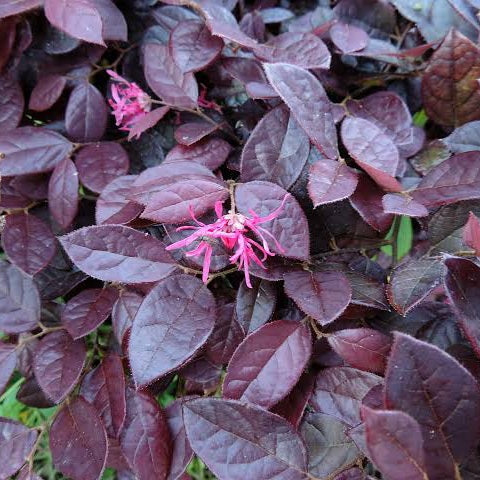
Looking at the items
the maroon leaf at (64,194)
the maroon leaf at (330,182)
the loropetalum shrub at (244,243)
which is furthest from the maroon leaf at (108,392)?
the maroon leaf at (330,182)

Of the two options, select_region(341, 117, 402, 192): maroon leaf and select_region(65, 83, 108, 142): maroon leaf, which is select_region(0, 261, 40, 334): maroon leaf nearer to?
select_region(65, 83, 108, 142): maroon leaf

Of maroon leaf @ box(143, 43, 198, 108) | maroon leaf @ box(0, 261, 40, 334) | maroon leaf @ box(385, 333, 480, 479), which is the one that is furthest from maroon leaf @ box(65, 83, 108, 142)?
maroon leaf @ box(385, 333, 480, 479)

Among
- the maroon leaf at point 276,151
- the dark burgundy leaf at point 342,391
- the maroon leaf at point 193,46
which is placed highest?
the maroon leaf at point 193,46

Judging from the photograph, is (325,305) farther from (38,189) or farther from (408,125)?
(38,189)

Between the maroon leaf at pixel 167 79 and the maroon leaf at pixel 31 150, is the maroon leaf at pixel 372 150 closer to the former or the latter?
the maroon leaf at pixel 167 79

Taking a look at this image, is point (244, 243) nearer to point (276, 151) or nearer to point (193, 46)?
point (276, 151)

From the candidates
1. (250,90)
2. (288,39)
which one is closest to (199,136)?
(250,90)
